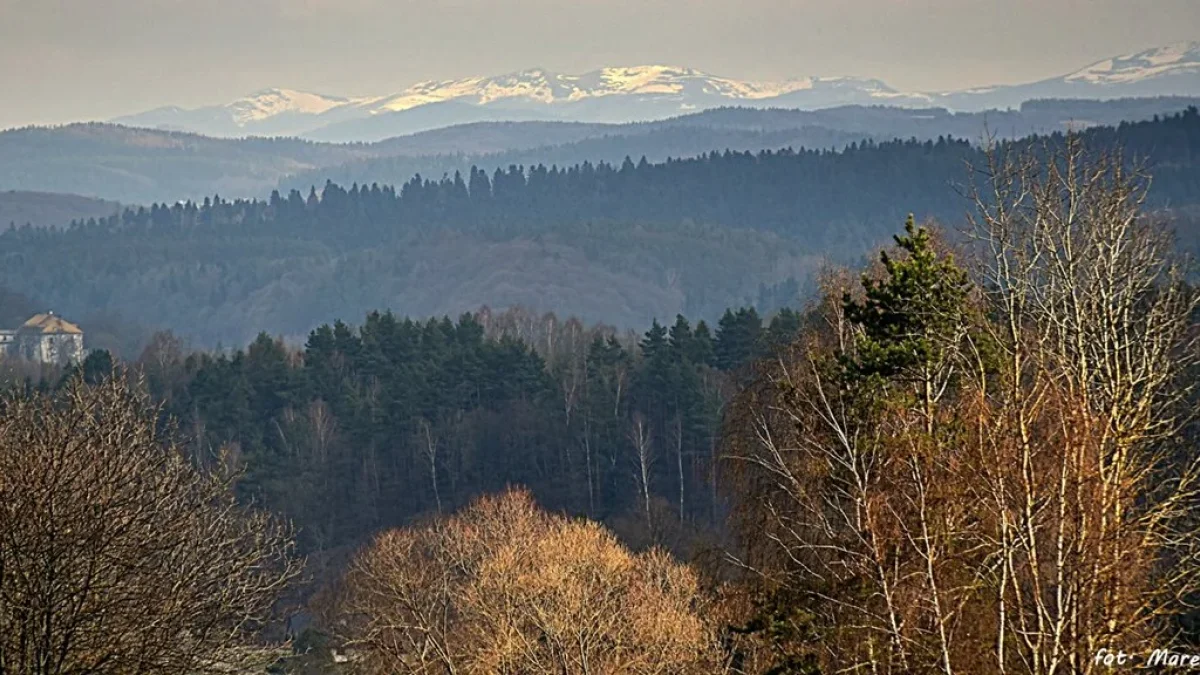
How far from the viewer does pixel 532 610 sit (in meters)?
31.8

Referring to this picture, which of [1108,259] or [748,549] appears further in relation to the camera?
[748,549]

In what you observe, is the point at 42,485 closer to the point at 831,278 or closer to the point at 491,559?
the point at 831,278

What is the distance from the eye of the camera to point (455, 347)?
3339 inches

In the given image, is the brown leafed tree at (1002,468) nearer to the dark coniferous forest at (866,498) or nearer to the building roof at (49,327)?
the dark coniferous forest at (866,498)

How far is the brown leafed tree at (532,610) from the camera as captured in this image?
29.1m

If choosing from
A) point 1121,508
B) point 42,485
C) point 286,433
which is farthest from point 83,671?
point 286,433

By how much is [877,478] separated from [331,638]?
24612 mm

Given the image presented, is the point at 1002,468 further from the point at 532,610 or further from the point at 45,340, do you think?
the point at 45,340

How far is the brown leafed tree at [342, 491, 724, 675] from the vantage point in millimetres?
29125

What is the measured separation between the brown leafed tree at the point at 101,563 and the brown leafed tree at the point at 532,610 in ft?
31.9

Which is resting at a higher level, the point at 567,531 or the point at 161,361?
the point at 567,531

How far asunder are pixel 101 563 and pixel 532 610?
15498 millimetres

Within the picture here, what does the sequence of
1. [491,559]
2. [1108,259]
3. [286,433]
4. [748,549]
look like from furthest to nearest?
1. [286,433]
2. [491,559]
3. [748,549]
4. [1108,259]

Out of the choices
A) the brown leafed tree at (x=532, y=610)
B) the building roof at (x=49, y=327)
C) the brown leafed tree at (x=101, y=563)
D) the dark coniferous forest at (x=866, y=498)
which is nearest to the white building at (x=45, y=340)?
the building roof at (x=49, y=327)
